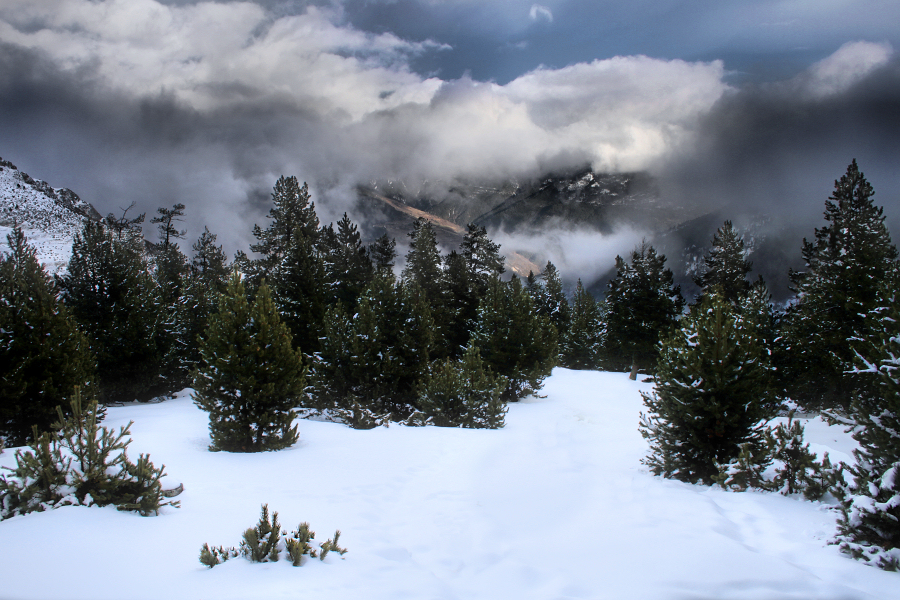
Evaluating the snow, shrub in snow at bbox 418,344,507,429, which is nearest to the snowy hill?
shrub in snow at bbox 418,344,507,429

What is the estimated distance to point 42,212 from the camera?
79375 millimetres

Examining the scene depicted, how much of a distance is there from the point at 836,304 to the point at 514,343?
16.0m

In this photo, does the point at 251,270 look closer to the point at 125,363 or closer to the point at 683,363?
the point at 125,363

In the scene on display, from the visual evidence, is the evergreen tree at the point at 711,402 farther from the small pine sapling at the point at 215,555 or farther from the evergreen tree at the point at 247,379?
the evergreen tree at the point at 247,379

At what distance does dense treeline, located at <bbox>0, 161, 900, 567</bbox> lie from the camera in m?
8.95

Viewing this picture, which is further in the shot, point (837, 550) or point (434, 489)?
point (434, 489)

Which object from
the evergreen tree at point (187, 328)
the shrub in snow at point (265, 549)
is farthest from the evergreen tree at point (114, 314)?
the shrub in snow at point (265, 549)

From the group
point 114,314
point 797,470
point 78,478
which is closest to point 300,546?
point 78,478

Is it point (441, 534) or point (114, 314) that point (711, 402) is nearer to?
point (441, 534)

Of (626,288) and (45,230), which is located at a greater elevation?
(45,230)

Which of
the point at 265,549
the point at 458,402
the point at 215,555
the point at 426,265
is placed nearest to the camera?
the point at 215,555

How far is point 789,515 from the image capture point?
6.46 meters

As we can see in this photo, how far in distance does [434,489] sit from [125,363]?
760 inches

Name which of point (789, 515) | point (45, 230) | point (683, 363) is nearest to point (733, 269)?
point (683, 363)
